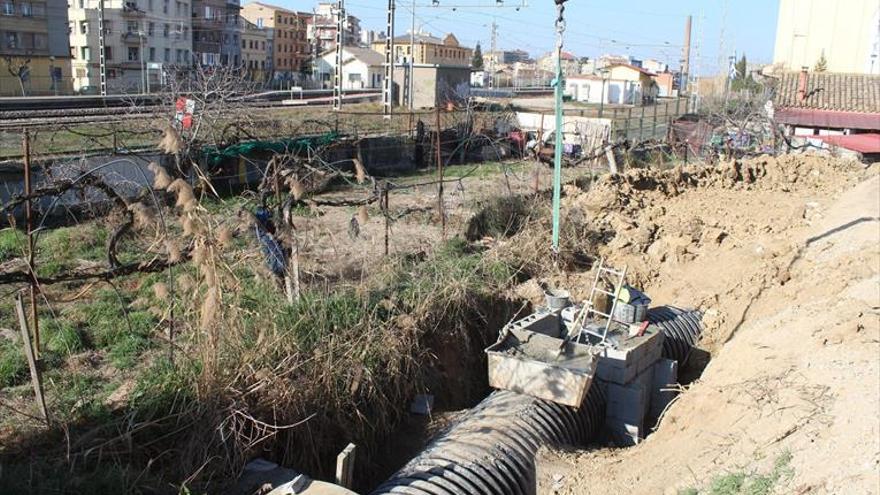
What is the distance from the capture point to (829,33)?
41.3m

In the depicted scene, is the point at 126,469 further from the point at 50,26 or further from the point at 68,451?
the point at 50,26

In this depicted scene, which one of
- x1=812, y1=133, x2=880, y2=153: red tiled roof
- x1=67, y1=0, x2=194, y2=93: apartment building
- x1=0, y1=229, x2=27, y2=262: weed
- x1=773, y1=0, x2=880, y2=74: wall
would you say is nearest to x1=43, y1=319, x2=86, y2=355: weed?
x1=0, y1=229, x2=27, y2=262: weed

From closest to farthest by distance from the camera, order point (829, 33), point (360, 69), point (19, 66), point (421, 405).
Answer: point (421, 405)
point (829, 33)
point (19, 66)
point (360, 69)

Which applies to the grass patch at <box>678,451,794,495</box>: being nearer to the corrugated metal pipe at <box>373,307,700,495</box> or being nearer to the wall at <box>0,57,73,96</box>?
the corrugated metal pipe at <box>373,307,700,495</box>

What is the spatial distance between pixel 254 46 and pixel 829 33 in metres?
52.2

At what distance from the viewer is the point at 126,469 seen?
556 centimetres

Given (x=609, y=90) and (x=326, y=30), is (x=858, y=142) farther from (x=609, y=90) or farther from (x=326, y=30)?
(x=326, y=30)

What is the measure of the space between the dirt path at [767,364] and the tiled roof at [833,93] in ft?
61.3

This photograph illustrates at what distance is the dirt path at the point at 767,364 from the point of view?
5617mm

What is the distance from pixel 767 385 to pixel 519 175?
14238 millimetres

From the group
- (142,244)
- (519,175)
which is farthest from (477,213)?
(519,175)

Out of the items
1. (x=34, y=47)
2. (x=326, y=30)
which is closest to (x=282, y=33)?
(x=326, y=30)

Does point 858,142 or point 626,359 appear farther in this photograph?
point 858,142

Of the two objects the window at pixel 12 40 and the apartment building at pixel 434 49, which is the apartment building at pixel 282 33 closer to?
the apartment building at pixel 434 49
